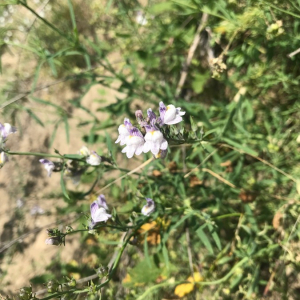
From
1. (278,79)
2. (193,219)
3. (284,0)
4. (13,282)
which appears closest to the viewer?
(284,0)

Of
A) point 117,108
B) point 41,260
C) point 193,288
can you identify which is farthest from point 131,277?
point 41,260

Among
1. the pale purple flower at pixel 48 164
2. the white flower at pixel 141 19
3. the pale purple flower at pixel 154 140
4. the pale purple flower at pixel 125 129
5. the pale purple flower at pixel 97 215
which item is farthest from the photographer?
the white flower at pixel 141 19

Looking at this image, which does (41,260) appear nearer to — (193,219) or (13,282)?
(13,282)

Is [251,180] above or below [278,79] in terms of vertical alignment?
below

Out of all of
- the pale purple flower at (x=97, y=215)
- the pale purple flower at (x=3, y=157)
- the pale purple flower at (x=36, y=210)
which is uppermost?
the pale purple flower at (x=36, y=210)

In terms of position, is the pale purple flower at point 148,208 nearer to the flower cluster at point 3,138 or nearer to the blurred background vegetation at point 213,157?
the blurred background vegetation at point 213,157

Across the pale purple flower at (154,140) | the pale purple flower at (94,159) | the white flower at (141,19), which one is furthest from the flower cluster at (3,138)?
the white flower at (141,19)

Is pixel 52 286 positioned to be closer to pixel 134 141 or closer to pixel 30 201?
pixel 134 141

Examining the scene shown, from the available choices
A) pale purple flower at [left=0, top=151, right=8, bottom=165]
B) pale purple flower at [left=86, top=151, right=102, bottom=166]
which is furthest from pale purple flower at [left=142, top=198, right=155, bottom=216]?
pale purple flower at [left=0, top=151, right=8, bottom=165]

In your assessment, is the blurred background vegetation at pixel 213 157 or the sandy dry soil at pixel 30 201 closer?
the blurred background vegetation at pixel 213 157
